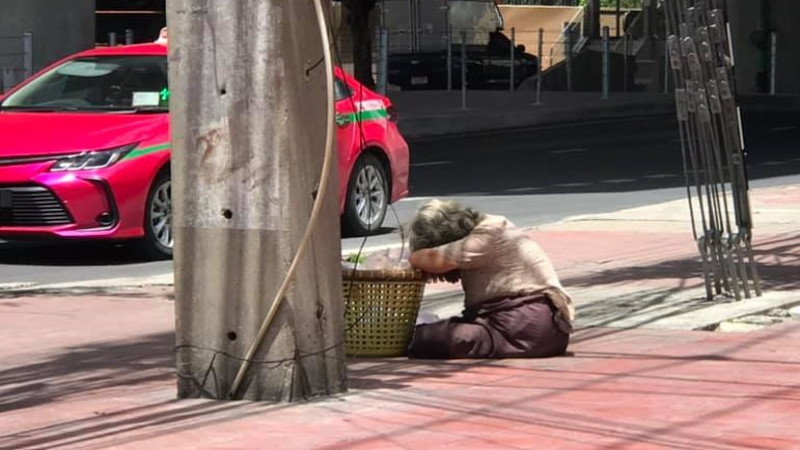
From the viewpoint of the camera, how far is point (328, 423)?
6449mm

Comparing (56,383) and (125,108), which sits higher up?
(125,108)

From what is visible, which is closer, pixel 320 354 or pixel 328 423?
pixel 328 423

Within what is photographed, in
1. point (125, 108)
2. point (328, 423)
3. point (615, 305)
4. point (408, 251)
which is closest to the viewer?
point (328, 423)

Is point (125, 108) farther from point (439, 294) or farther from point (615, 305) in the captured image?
point (615, 305)

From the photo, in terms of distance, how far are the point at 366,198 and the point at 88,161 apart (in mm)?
2822

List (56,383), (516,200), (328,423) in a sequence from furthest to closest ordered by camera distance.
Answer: (516,200)
(56,383)
(328,423)

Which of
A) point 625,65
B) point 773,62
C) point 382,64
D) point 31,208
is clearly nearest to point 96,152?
point 31,208

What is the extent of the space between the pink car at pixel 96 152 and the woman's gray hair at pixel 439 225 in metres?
3.20

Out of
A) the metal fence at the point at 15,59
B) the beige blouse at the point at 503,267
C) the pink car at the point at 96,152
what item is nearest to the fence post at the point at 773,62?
the metal fence at the point at 15,59

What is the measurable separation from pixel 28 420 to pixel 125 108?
6297mm

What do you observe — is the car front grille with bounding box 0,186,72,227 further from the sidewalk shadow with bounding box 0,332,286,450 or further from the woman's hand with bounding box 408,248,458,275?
the woman's hand with bounding box 408,248,458,275

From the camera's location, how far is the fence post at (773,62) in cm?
3653

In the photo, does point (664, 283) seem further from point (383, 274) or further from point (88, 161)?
point (88, 161)

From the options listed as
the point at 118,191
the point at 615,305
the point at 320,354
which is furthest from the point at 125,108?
the point at 320,354
